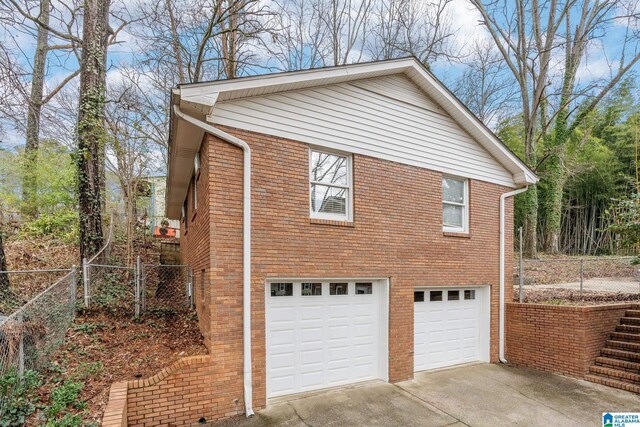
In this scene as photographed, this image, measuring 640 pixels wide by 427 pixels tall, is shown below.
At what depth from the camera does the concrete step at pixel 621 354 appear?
24.2 feet

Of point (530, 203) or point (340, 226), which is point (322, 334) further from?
point (530, 203)

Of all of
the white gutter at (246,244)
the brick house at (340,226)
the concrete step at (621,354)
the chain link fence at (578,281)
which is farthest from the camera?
the chain link fence at (578,281)

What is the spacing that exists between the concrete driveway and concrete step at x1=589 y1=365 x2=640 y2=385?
429mm

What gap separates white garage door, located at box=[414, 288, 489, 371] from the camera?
7.79 metres

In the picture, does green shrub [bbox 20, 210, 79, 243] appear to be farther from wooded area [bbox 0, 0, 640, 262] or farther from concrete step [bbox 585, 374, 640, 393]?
concrete step [bbox 585, 374, 640, 393]

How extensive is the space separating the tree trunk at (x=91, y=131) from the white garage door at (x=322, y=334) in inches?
249

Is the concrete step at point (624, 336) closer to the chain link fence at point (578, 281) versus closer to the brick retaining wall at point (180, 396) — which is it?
the chain link fence at point (578, 281)

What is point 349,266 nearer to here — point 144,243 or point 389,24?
point 144,243

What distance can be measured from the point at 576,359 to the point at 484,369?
1.91 meters

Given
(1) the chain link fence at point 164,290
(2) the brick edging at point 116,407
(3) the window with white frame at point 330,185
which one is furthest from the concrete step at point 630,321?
(1) the chain link fence at point 164,290

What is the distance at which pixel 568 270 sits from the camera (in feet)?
50.5

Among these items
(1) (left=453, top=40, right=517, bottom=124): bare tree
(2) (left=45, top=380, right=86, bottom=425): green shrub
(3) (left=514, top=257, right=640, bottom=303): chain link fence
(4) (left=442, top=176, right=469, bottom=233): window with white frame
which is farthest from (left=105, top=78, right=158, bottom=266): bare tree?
(1) (left=453, top=40, right=517, bottom=124): bare tree

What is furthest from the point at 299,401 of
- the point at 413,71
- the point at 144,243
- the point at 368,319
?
the point at 144,243

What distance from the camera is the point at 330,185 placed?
669 cm
